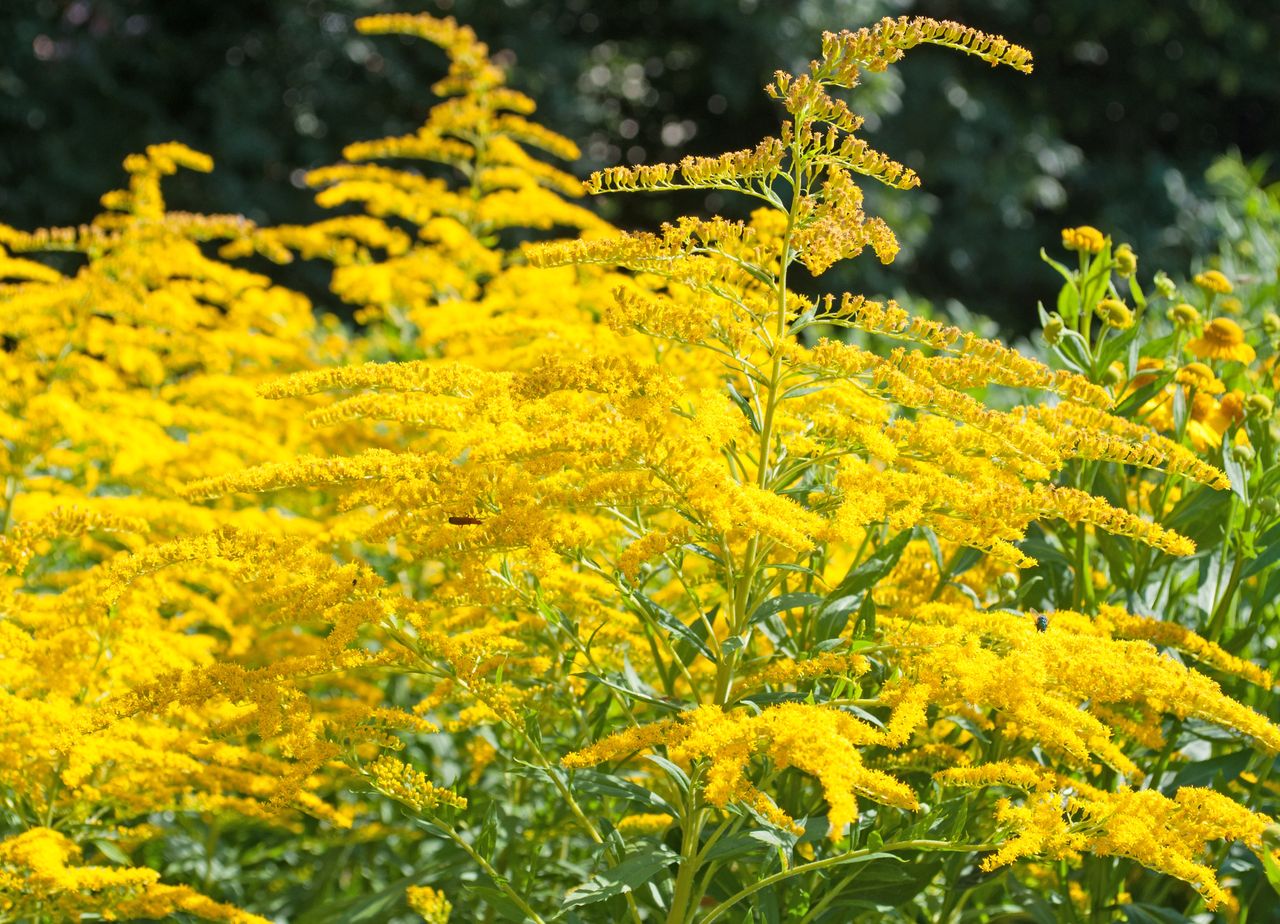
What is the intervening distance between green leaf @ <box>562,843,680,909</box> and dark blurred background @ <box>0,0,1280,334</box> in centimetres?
929

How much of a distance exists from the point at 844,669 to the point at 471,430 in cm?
70

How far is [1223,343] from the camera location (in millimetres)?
3033

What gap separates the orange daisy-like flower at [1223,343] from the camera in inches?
119

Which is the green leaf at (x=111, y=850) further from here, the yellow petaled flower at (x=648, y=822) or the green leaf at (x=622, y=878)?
the green leaf at (x=622, y=878)

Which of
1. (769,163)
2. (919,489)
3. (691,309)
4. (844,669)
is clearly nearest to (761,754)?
(844,669)

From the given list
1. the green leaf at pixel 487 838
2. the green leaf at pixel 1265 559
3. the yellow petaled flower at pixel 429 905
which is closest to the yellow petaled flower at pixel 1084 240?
the green leaf at pixel 1265 559

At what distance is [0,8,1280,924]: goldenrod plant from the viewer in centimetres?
213

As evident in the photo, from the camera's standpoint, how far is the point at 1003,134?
1250cm

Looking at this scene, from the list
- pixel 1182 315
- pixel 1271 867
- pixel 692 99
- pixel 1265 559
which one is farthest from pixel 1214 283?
pixel 692 99

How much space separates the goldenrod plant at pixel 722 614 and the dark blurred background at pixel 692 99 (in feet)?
27.5

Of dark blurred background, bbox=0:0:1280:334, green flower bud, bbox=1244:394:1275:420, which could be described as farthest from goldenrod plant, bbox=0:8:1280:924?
dark blurred background, bbox=0:0:1280:334

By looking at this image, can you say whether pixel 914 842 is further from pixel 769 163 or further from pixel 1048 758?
pixel 769 163

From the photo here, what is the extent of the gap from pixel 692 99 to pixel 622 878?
1141 centimetres

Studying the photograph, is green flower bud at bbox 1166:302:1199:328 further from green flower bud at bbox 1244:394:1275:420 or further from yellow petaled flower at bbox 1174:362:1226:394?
green flower bud at bbox 1244:394:1275:420
